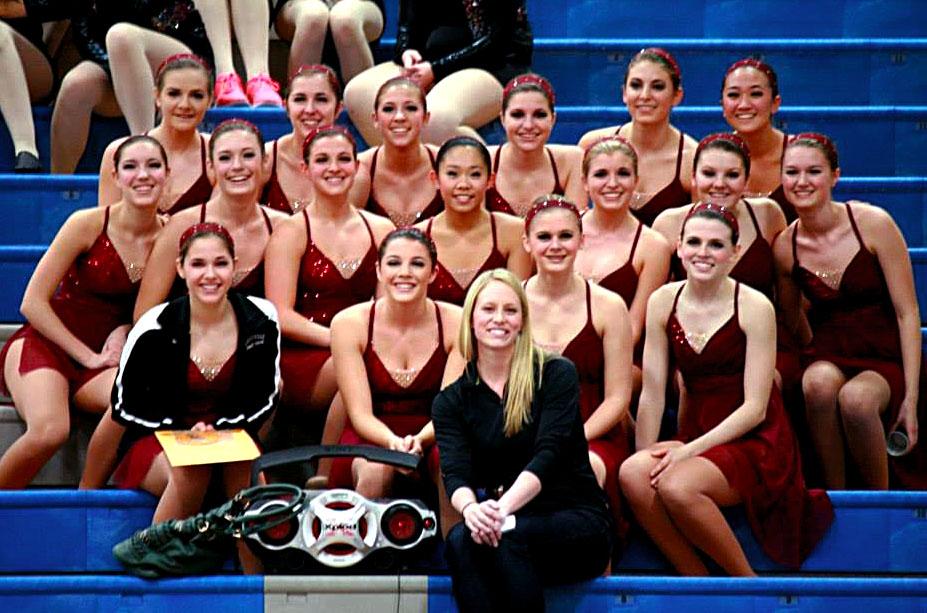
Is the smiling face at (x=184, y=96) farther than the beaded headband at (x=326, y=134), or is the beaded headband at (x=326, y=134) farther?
the smiling face at (x=184, y=96)

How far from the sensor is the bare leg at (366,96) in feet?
16.4

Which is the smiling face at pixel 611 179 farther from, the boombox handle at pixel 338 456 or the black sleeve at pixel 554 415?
the boombox handle at pixel 338 456

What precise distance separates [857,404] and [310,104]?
64.4 inches

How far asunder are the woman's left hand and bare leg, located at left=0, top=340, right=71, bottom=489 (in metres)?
1.34

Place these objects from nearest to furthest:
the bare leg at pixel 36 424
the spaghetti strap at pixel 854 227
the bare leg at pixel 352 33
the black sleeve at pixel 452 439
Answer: the black sleeve at pixel 452 439, the bare leg at pixel 36 424, the spaghetti strap at pixel 854 227, the bare leg at pixel 352 33

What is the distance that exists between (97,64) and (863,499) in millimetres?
2599

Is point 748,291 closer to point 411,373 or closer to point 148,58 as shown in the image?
point 411,373

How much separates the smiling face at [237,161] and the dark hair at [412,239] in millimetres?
487

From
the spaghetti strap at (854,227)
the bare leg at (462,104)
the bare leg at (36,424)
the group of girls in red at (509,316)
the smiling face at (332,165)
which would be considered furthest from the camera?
the bare leg at (462,104)

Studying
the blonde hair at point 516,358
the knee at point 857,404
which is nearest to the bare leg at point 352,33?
the blonde hair at point 516,358

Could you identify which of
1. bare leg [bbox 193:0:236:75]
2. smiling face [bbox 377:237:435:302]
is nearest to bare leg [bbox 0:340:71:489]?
smiling face [bbox 377:237:435:302]

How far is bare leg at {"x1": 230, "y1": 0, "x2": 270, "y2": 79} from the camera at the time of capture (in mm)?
5191

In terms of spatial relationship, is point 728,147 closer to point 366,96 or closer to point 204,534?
point 366,96

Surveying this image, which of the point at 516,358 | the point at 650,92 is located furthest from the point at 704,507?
the point at 650,92
